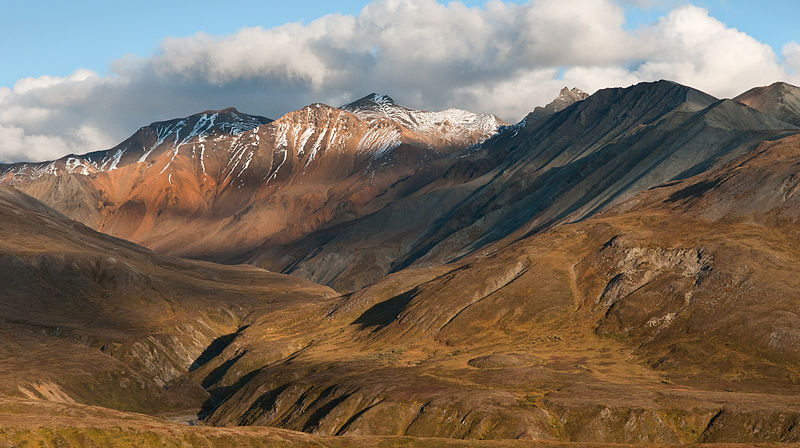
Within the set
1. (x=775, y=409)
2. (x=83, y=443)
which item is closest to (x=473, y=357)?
(x=775, y=409)

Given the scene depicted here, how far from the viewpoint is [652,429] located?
416 feet

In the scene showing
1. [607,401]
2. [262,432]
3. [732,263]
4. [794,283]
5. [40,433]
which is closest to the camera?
[40,433]

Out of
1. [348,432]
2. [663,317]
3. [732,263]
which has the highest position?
[732,263]

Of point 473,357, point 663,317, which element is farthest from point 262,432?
point 663,317

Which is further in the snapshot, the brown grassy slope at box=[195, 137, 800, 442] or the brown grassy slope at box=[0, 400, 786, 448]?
the brown grassy slope at box=[195, 137, 800, 442]

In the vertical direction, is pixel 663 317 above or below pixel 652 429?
above

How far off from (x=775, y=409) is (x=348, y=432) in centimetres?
7208

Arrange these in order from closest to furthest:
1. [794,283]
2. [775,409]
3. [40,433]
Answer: [40,433], [775,409], [794,283]

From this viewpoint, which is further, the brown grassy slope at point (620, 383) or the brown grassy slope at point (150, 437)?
the brown grassy slope at point (620, 383)

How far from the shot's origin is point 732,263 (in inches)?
7702

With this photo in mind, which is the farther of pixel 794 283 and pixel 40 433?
pixel 794 283

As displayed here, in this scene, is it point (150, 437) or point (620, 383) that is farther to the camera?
point (620, 383)

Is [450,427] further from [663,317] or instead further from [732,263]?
[732,263]

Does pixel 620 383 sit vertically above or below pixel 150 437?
above
